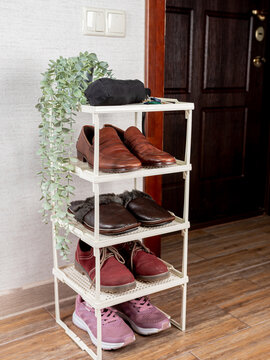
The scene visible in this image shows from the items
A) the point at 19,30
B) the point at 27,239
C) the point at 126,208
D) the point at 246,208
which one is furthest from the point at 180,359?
the point at 246,208

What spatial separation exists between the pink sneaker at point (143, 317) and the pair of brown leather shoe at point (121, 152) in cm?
52

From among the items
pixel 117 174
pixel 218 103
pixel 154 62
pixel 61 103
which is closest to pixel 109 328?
pixel 117 174

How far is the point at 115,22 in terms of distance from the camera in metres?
1.67

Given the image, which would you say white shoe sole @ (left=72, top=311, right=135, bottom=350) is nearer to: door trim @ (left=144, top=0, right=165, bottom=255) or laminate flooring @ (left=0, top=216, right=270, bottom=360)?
laminate flooring @ (left=0, top=216, right=270, bottom=360)

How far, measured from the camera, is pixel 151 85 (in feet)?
5.93

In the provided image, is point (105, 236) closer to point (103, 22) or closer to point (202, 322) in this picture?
point (202, 322)

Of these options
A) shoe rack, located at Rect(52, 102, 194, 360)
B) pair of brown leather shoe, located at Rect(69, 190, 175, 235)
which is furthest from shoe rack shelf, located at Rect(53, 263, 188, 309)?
pair of brown leather shoe, located at Rect(69, 190, 175, 235)

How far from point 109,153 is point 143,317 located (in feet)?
1.94

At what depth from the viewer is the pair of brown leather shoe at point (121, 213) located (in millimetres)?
1349

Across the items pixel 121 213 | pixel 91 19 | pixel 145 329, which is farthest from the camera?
pixel 91 19

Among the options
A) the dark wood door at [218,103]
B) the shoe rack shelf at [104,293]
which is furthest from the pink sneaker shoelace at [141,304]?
the dark wood door at [218,103]

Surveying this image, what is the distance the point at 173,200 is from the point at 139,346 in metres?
1.10

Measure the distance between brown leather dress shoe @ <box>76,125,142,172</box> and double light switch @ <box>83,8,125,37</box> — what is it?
41cm

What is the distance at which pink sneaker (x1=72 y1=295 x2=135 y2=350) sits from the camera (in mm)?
1421
